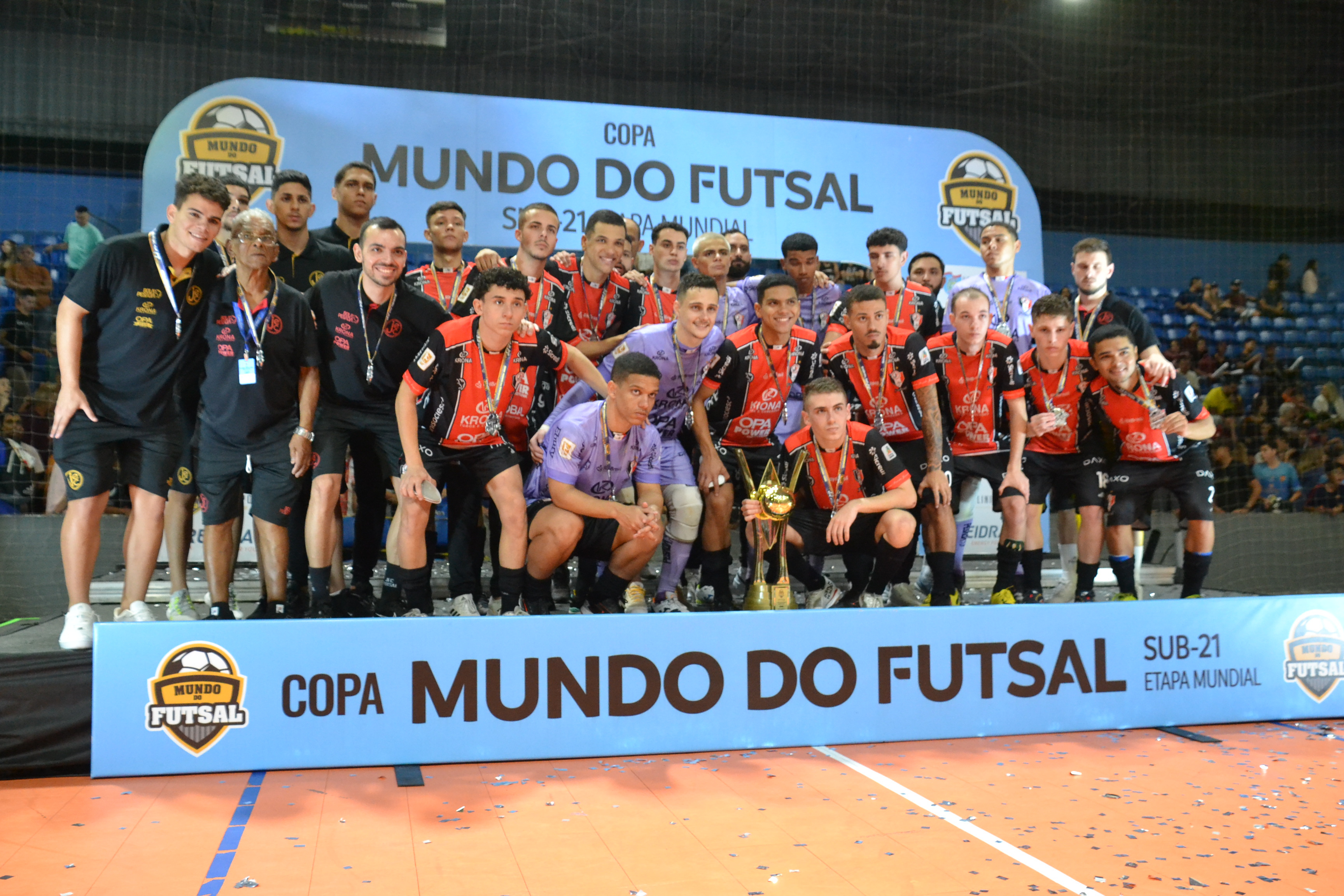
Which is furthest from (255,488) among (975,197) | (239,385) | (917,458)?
(975,197)

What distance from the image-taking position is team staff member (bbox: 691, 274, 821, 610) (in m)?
4.70

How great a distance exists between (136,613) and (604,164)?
13.9ft

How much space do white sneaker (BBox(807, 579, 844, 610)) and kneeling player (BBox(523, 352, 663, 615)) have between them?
2.98ft

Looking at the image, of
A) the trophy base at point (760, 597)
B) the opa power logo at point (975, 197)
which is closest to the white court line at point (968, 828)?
the trophy base at point (760, 597)

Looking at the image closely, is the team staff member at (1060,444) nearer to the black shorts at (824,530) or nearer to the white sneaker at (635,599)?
the black shorts at (824,530)

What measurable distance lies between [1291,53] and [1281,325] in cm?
321

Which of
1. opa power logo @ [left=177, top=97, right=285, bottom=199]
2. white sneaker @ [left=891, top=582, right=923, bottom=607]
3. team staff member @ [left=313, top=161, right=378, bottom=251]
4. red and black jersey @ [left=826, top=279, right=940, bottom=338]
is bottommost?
white sneaker @ [left=891, top=582, right=923, bottom=607]

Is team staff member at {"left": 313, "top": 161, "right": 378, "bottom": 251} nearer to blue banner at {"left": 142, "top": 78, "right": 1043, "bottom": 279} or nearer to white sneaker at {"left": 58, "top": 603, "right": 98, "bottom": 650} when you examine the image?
blue banner at {"left": 142, "top": 78, "right": 1043, "bottom": 279}

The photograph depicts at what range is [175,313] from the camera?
390 cm

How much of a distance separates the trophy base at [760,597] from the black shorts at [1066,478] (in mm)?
1691

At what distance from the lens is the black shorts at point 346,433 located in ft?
13.7

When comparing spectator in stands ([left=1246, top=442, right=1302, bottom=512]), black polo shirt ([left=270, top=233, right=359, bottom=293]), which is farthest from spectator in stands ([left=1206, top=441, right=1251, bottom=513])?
black polo shirt ([left=270, top=233, right=359, bottom=293])

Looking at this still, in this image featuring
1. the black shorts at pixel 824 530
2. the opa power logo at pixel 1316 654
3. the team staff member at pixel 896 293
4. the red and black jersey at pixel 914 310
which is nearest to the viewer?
the opa power logo at pixel 1316 654

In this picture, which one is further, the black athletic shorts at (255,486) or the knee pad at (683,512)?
the knee pad at (683,512)
